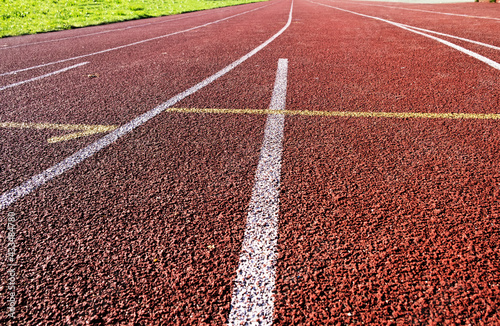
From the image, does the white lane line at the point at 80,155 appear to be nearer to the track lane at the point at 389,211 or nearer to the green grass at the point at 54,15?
the track lane at the point at 389,211

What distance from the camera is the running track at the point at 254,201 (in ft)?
4.66

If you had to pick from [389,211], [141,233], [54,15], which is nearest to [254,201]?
[141,233]

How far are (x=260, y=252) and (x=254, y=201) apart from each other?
0.44 metres

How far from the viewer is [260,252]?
5.42 ft

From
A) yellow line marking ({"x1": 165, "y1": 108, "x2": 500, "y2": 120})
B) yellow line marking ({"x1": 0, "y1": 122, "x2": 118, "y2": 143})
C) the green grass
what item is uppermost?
the green grass

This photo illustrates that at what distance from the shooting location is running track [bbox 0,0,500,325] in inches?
56.0

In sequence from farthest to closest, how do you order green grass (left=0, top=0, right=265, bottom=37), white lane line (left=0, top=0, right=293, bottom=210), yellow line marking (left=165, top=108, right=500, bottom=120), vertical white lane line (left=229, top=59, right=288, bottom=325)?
green grass (left=0, top=0, right=265, bottom=37)
yellow line marking (left=165, top=108, right=500, bottom=120)
white lane line (left=0, top=0, right=293, bottom=210)
vertical white lane line (left=229, top=59, right=288, bottom=325)

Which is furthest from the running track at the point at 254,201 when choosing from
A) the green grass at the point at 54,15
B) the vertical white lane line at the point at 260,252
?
the green grass at the point at 54,15

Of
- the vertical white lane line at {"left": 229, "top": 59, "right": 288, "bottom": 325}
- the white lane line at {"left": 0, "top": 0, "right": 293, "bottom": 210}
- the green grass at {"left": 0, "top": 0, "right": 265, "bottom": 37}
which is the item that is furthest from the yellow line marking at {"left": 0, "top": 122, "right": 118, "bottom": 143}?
the green grass at {"left": 0, "top": 0, "right": 265, "bottom": 37}

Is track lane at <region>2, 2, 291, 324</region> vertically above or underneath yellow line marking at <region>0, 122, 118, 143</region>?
underneath

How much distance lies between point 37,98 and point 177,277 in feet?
11.7

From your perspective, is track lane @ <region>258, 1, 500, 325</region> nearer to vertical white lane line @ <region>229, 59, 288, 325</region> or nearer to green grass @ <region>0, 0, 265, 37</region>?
vertical white lane line @ <region>229, 59, 288, 325</region>

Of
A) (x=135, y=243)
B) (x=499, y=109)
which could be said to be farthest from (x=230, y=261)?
(x=499, y=109)

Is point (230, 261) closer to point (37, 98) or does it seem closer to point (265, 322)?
point (265, 322)
